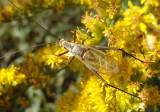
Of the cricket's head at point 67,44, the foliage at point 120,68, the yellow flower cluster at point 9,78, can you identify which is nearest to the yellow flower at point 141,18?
the foliage at point 120,68

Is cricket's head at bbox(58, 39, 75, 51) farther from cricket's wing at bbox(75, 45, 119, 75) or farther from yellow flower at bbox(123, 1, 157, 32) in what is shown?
yellow flower at bbox(123, 1, 157, 32)

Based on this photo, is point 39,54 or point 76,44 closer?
point 76,44

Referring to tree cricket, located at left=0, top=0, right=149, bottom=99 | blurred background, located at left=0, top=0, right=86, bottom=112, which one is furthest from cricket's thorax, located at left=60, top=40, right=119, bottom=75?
blurred background, located at left=0, top=0, right=86, bottom=112

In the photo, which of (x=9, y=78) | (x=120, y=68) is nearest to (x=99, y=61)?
(x=120, y=68)

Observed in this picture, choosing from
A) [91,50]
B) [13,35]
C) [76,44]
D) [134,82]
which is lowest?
[134,82]

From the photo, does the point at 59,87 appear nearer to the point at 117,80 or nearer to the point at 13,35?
the point at 13,35

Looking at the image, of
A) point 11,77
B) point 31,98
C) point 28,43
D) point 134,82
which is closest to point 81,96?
point 134,82

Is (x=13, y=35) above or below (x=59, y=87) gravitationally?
above

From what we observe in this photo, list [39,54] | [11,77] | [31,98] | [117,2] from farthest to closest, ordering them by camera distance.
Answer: [31,98] → [39,54] → [11,77] → [117,2]

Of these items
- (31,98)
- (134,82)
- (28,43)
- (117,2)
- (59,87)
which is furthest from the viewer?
(28,43)
